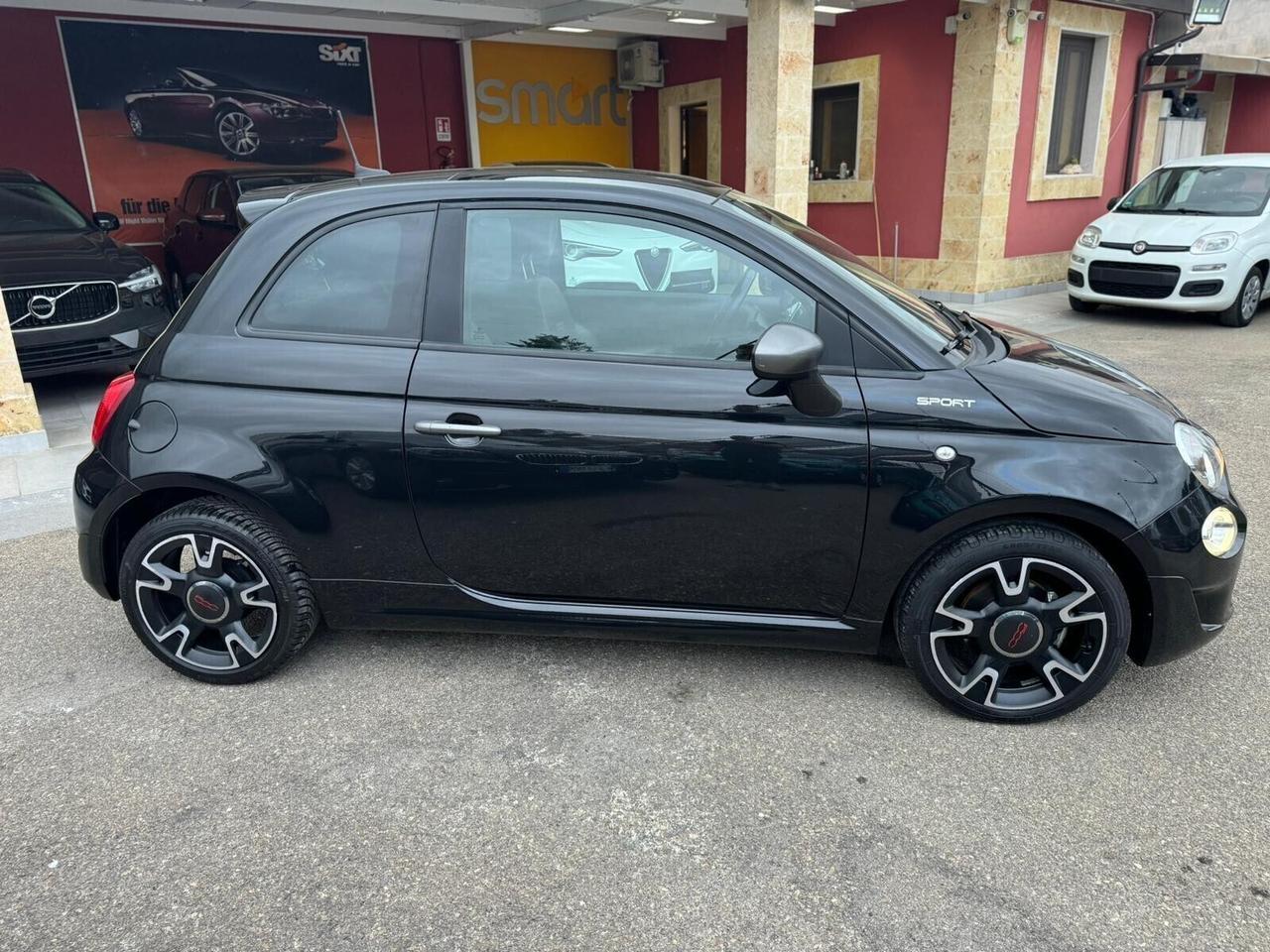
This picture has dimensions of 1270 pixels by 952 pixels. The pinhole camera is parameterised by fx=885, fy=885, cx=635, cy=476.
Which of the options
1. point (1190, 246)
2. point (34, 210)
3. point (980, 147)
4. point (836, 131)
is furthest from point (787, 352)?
point (836, 131)

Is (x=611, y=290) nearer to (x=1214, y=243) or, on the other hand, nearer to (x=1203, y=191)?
(x=1214, y=243)

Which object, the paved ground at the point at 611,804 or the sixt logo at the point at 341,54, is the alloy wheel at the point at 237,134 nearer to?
the sixt logo at the point at 341,54

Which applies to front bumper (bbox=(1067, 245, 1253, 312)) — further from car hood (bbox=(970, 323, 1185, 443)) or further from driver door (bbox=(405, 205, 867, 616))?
driver door (bbox=(405, 205, 867, 616))

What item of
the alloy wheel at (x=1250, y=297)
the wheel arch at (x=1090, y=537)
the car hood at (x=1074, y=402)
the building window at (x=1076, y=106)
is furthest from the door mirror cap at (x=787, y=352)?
the building window at (x=1076, y=106)

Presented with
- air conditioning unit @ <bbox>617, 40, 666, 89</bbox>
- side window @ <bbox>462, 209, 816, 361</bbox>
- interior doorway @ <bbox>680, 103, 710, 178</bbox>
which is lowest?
side window @ <bbox>462, 209, 816, 361</bbox>

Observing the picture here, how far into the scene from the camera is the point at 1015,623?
8.89ft

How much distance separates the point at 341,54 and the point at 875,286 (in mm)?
12165

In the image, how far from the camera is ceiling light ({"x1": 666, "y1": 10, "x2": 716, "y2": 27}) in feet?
37.7

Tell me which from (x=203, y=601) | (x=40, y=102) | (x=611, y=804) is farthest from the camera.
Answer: (x=40, y=102)

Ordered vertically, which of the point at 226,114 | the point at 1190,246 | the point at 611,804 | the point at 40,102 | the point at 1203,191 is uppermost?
the point at 40,102

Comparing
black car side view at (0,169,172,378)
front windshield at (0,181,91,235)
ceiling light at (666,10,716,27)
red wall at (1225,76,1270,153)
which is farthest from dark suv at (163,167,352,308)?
red wall at (1225,76,1270,153)

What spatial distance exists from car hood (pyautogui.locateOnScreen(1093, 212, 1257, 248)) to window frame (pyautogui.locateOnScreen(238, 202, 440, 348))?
932 centimetres

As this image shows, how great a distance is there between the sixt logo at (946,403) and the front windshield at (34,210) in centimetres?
774

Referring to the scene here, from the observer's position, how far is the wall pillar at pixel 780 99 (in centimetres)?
893
